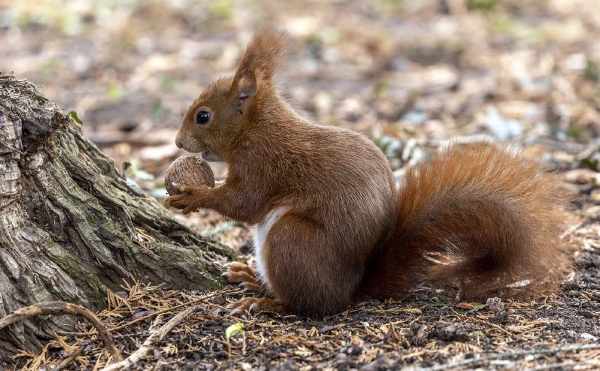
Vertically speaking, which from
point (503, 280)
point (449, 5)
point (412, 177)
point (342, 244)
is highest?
point (449, 5)

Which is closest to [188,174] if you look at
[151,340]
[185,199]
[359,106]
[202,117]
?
[185,199]

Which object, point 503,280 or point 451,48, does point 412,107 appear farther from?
point 503,280

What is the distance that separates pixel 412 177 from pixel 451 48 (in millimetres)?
4822

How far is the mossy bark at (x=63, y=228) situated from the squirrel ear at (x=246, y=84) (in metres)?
0.58

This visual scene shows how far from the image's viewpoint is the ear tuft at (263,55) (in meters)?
2.63

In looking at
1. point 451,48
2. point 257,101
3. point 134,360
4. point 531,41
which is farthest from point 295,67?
point 134,360

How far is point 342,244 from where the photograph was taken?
2.36 m

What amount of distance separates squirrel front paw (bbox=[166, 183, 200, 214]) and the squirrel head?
0.23 m

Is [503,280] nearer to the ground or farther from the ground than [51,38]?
nearer to the ground

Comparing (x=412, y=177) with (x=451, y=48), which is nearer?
(x=412, y=177)

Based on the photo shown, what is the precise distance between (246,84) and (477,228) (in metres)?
1.04

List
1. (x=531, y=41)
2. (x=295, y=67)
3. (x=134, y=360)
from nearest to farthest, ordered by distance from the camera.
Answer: (x=134, y=360) → (x=295, y=67) → (x=531, y=41)

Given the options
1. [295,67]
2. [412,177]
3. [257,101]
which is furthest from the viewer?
[295,67]

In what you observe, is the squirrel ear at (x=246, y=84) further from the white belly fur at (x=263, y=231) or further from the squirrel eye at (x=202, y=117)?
the white belly fur at (x=263, y=231)
